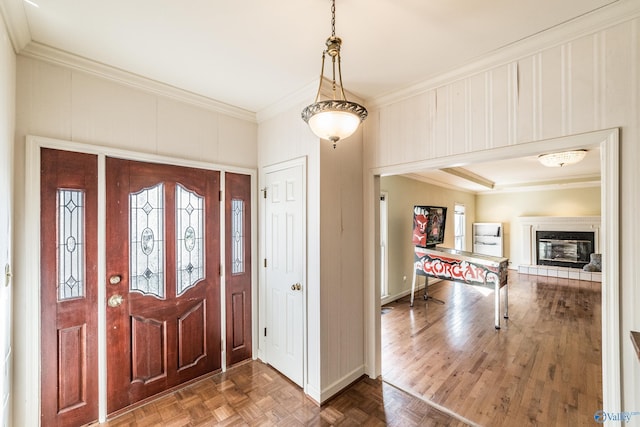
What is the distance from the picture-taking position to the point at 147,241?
2.34 m

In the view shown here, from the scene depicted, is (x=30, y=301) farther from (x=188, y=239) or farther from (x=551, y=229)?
(x=551, y=229)

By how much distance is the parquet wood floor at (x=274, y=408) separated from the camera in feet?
6.88

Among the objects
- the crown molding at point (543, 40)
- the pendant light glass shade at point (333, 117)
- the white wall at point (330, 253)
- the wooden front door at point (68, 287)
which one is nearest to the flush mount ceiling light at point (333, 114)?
the pendant light glass shade at point (333, 117)

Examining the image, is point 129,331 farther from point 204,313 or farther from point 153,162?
point 153,162

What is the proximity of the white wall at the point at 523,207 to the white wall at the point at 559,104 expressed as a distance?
25.3 ft

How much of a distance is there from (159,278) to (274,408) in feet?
5.09

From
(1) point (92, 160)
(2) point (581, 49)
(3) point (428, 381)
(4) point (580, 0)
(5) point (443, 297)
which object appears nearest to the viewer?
(4) point (580, 0)

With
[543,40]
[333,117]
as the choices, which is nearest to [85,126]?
[333,117]

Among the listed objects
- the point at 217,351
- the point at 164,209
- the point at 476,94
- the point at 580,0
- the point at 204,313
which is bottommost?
the point at 217,351

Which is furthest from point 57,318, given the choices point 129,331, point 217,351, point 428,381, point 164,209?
point 428,381

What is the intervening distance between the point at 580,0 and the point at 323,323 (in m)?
2.77

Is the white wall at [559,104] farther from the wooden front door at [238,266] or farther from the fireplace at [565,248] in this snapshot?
the fireplace at [565,248]

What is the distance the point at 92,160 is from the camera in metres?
2.06

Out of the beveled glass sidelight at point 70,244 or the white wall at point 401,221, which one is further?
the white wall at point 401,221
